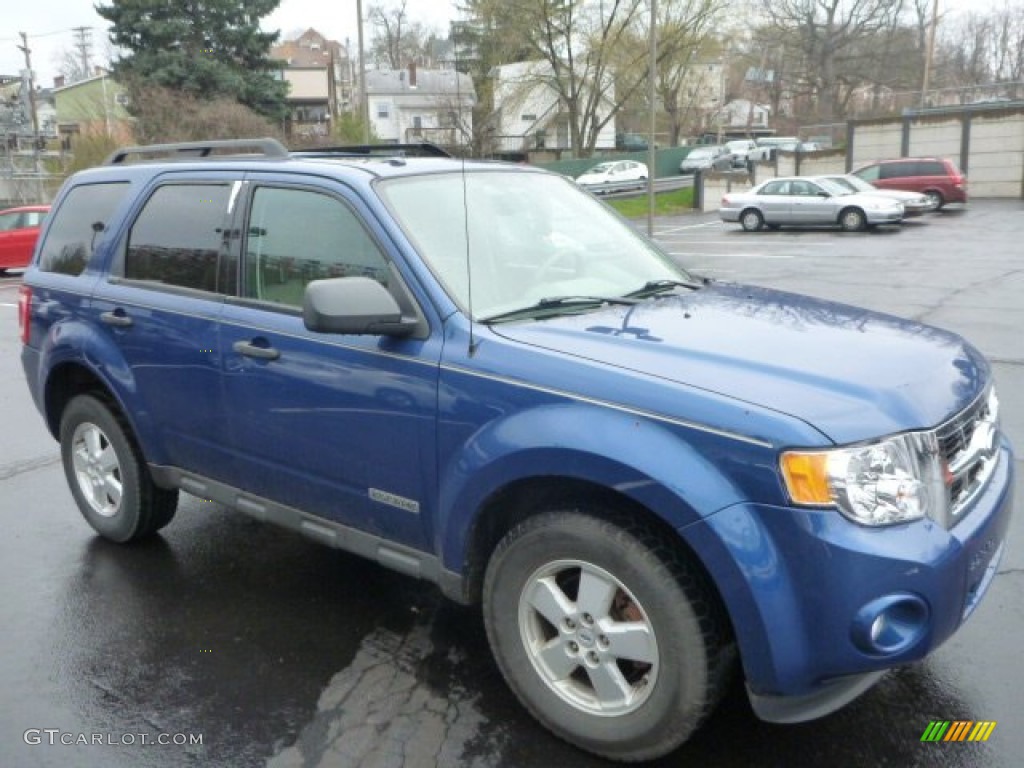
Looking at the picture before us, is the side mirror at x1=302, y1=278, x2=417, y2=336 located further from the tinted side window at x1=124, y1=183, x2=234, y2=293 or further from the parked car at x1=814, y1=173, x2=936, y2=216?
the parked car at x1=814, y1=173, x2=936, y2=216

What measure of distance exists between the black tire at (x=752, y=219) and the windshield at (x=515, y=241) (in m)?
23.8

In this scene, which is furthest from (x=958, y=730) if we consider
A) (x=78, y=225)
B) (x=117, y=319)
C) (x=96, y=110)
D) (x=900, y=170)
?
(x=96, y=110)

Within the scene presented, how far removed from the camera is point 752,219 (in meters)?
27.1

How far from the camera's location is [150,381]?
4.32m

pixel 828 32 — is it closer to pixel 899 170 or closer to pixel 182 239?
pixel 899 170

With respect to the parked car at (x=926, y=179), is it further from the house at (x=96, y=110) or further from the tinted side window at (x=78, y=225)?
the tinted side window at (x=78, y=225)

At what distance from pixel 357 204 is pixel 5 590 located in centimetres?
265

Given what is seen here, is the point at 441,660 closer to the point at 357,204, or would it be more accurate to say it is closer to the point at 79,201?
the point at 357,204

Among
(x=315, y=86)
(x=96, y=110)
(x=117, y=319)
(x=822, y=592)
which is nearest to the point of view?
(x=822, y=592)

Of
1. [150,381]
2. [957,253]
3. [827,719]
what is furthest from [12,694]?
[957,253]

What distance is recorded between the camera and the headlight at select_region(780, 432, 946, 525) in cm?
250

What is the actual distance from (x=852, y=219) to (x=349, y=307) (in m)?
24.5

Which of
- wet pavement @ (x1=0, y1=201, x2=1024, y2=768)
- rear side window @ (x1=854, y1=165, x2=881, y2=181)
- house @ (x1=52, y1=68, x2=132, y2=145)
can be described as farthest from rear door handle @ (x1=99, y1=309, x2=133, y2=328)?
house @ (x1=52, y1=68, x2=132, y2=145)

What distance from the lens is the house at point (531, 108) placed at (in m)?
47.1
